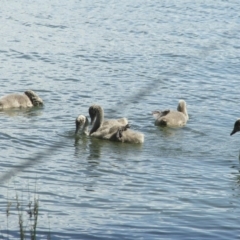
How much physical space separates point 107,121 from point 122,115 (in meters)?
0.94

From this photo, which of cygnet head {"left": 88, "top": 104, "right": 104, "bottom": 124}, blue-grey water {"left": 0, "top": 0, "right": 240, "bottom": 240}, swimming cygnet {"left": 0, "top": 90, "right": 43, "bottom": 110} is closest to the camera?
blue-grey water {"left": 0, "top": 0, "right": 240, "bottom": 240}

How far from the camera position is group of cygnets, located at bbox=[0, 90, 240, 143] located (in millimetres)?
13875

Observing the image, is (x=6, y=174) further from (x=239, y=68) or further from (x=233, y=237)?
(x=239, y=68)

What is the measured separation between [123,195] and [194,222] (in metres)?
1.24

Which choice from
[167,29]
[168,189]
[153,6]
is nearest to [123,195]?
[168,189]

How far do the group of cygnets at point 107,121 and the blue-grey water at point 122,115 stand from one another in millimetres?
143

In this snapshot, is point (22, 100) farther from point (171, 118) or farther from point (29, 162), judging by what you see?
point (29, 162)

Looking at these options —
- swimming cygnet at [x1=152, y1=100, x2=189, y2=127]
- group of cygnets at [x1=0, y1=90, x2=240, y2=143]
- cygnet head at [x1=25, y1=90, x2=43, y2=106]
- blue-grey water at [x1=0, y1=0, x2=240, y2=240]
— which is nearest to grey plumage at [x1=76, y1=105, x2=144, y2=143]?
group of cygnets at [x1=0, y1=90, x2=240, y2=143]

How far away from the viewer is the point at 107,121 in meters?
14.7

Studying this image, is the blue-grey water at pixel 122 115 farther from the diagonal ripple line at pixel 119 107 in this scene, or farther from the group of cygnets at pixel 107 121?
the group of cygnets at pixel 107 121

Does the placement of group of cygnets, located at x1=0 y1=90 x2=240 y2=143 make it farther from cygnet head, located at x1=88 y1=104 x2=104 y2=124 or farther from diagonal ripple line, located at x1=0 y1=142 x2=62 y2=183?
diagonal ripple line, located at x1=0 y1=142 x2=62 y2=183

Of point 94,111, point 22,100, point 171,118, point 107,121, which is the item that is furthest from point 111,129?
point 22,100

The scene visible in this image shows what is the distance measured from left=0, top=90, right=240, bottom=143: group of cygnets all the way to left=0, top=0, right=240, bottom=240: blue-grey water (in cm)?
14

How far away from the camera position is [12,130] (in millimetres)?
14039
